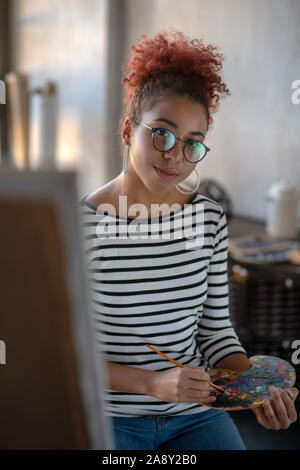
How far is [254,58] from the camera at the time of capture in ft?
8.97

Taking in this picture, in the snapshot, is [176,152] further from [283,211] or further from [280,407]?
[283,211]

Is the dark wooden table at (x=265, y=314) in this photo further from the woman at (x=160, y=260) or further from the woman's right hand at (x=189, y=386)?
the woman's right hand at (x=189, y=386)

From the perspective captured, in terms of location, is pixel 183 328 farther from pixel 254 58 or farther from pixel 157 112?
pixel 254 58

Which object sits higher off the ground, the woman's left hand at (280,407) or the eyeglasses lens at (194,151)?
the eyeglasses lens at (194,151)

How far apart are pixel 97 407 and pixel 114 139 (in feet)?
12.3

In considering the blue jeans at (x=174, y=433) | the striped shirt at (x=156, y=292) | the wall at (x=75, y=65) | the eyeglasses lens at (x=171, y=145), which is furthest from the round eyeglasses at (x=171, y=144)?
the wall at (x=75, y=65)

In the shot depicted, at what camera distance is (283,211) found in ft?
7.55

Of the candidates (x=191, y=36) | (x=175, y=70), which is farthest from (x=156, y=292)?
(x=191, y=36)

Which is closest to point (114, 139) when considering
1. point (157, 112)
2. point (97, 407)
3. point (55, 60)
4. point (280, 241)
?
point (55, 60)

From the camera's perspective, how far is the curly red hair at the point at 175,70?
929 mm

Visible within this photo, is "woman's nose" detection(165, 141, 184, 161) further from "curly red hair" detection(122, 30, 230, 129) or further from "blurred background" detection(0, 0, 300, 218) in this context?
"blurred background" detection(0, 0, 300, 218)

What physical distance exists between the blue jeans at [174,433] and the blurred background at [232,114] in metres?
0.37

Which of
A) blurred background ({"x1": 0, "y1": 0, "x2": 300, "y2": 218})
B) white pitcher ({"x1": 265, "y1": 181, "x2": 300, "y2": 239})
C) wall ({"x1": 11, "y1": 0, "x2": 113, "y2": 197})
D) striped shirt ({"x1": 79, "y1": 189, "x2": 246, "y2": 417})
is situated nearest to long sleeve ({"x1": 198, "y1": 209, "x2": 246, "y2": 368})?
striped shirt ({"x1": 79, "y1": 189, "x2": 246, "y2": 417})
